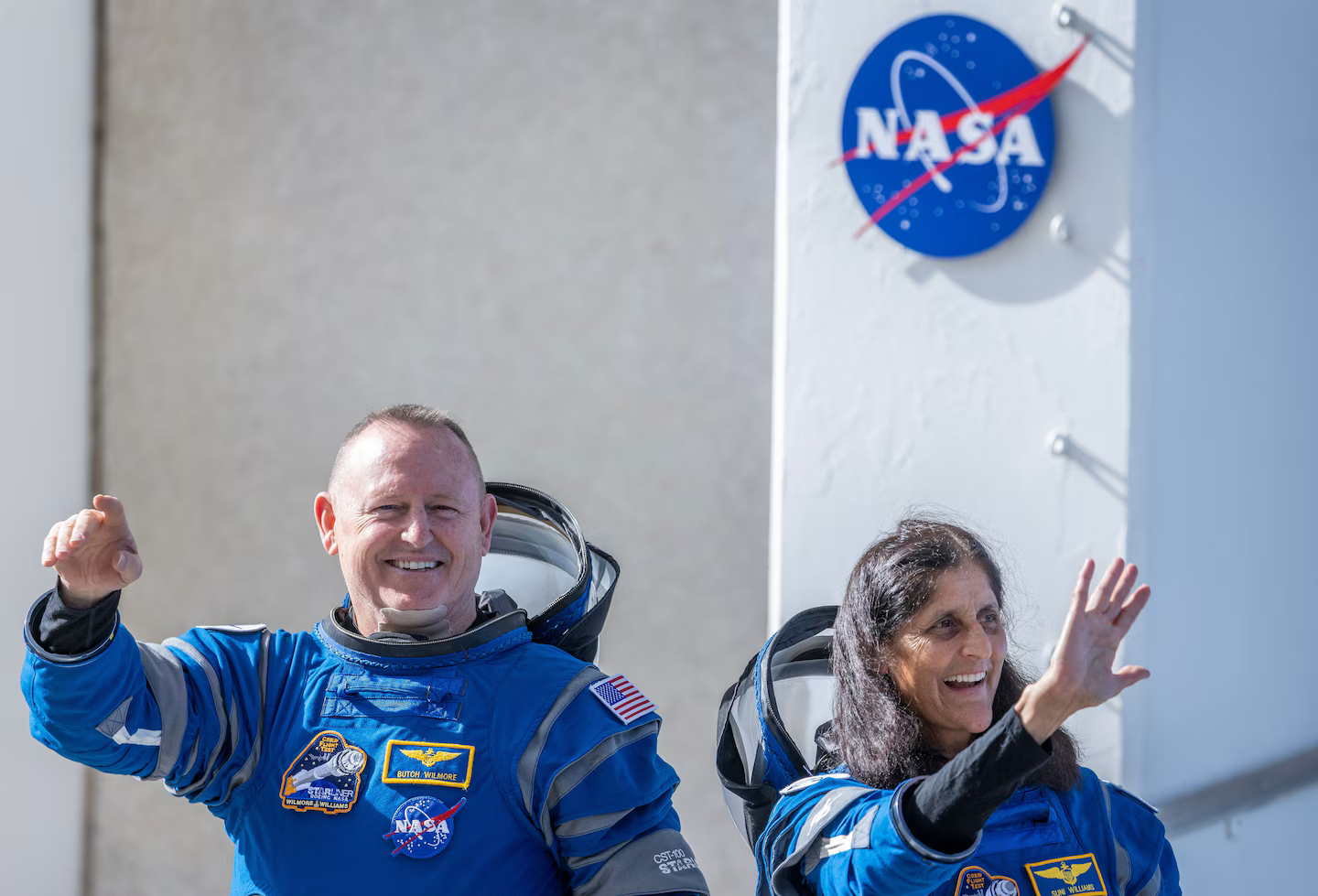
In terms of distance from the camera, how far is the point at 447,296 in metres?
3.72

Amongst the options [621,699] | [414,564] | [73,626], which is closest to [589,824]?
[621,699]

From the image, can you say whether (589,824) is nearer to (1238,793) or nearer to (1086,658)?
(1086,658)

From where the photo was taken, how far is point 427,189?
12.2ft

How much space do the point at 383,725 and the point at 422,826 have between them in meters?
0.17

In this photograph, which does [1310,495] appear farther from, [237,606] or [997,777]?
[237,606]

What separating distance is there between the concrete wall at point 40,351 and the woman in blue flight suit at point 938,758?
2639 mm

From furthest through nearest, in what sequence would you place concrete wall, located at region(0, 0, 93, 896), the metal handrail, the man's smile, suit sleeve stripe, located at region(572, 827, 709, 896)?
concrete wall, located at region(0, 0, 93, 896)
the metal handrail
the man's smile
suit sleeve stripe, located at region(572, 827, 709, 896)

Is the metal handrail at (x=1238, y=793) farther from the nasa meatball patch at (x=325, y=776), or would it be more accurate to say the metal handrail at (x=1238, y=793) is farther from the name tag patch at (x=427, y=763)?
the nasa meatball patch at (x=325, y=776)

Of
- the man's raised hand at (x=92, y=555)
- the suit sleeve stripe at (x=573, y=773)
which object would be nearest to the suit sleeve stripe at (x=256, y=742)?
the man's raised hand at (x=92, y=555)

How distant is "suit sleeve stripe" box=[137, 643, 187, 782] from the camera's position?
5.55 ft

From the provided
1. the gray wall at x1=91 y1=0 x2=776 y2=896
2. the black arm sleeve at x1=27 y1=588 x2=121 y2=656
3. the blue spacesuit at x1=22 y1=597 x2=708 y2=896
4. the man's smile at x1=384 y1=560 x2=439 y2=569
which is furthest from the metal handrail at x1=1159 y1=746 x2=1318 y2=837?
the black arm sleeve at x1=27 y1=588 x2=121 y2=656

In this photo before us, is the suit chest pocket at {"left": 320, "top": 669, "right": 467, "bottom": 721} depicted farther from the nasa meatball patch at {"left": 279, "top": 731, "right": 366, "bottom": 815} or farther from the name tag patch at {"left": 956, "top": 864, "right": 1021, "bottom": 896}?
the name tag patch at {"left": 956, "top": 864, "right": 1021, "bottom": 896}

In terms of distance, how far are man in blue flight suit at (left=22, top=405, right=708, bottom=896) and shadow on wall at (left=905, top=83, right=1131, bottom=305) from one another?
1.53 meters

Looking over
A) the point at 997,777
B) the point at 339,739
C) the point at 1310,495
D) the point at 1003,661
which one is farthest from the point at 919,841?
the point at 1310,495
